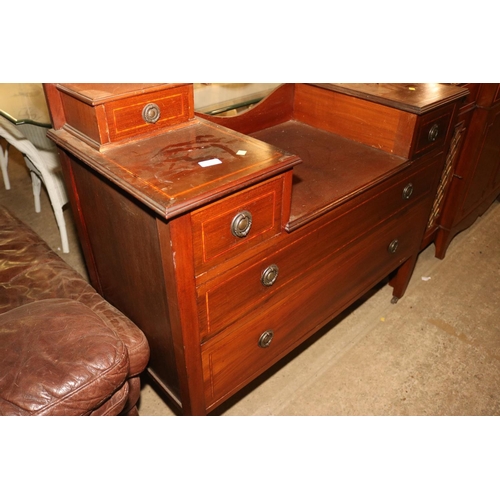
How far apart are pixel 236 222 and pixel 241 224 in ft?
0.06

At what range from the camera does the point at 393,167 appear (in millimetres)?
1726

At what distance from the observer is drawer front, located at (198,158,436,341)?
1.32 m

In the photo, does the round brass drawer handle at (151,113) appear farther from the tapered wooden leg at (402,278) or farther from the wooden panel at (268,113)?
the tapered wooden leg at (402,278)

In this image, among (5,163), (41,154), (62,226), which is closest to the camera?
(41,154)

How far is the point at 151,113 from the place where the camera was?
133 cm

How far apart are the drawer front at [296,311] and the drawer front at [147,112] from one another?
64cm

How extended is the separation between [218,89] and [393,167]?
0.96 metres

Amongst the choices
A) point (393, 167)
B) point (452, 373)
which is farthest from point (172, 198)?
point (452, 373)

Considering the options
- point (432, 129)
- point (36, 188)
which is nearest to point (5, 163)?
point (36, 188)

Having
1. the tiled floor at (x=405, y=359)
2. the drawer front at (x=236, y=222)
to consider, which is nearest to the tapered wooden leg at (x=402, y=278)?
the tiled floor at (x=405, y=359)

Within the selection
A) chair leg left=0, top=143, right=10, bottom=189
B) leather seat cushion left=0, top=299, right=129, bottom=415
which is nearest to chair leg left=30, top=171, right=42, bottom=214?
chair leg left=0, top=143, right=10, bottom=189

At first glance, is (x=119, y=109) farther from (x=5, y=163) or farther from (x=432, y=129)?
(x=5, y=163)

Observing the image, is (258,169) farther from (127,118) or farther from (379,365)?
(379,365)

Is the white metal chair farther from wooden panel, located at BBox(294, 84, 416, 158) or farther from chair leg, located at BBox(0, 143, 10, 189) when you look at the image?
wooden panel, located at BBox(294, 84, 416, 158)
